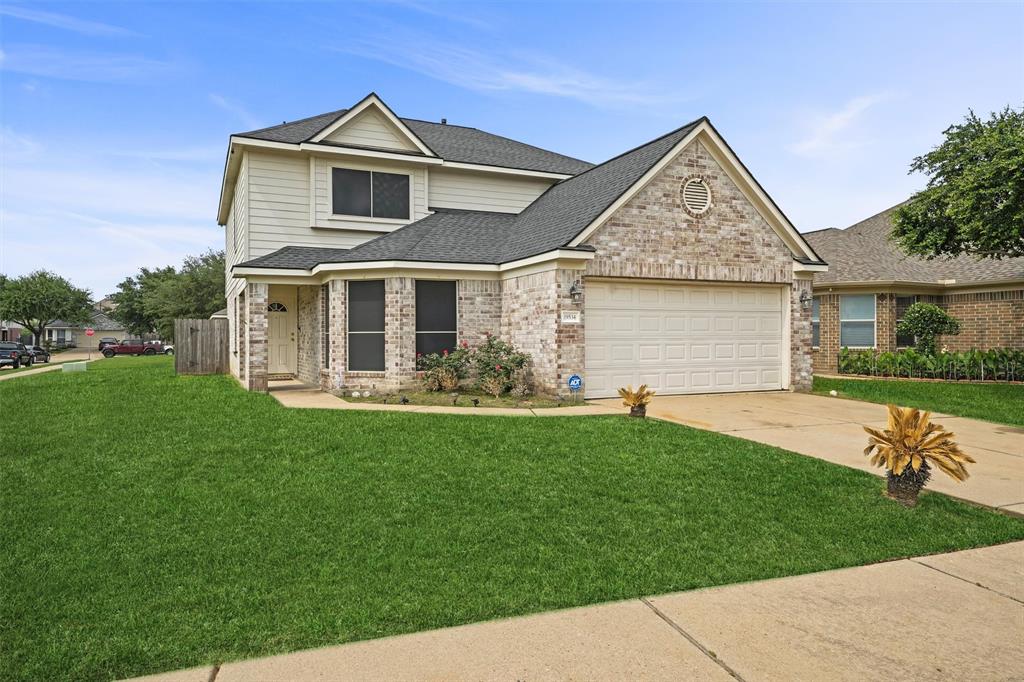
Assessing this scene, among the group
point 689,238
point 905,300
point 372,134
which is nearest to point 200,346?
point 372,134

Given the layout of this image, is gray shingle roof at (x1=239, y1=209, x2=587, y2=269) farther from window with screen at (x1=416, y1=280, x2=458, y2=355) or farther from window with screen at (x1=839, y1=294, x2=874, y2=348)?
window with screen at (x1=839, y1=294, x2=874, y2=348)

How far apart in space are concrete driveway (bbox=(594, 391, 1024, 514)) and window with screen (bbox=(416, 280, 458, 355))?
4.02 metres

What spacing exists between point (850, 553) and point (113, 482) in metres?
7.30

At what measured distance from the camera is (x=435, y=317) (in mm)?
14023

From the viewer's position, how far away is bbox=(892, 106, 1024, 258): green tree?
12.2 m

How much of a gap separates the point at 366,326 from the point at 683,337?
23.6 ft

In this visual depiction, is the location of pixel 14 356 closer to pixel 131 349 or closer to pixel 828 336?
pixel 131 349

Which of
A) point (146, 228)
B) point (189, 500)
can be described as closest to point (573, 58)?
point (189, 500)

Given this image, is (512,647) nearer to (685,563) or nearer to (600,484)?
(685,563)

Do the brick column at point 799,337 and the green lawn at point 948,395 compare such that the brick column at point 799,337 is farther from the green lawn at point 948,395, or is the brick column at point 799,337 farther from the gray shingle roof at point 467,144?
the gray shingle roof at point 467,144

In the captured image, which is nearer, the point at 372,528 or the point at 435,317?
the point at 372,528

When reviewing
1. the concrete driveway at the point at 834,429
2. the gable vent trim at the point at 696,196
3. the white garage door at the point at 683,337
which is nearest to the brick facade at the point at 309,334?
the white garage door at the point at 683,337

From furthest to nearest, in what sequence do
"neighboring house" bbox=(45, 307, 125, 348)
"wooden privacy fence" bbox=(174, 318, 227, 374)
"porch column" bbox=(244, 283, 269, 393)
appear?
"neighboring house" bbox=(45, 307, 125, 348) → "wooden privacy fence" bbox=(174, 318, 227, 374) → "porch column" bbox=(244, 283, 269, 393)

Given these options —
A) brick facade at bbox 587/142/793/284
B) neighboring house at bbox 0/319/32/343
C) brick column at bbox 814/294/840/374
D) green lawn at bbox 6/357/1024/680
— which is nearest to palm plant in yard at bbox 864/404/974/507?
green lawn at bbox 6/357/1024/680
